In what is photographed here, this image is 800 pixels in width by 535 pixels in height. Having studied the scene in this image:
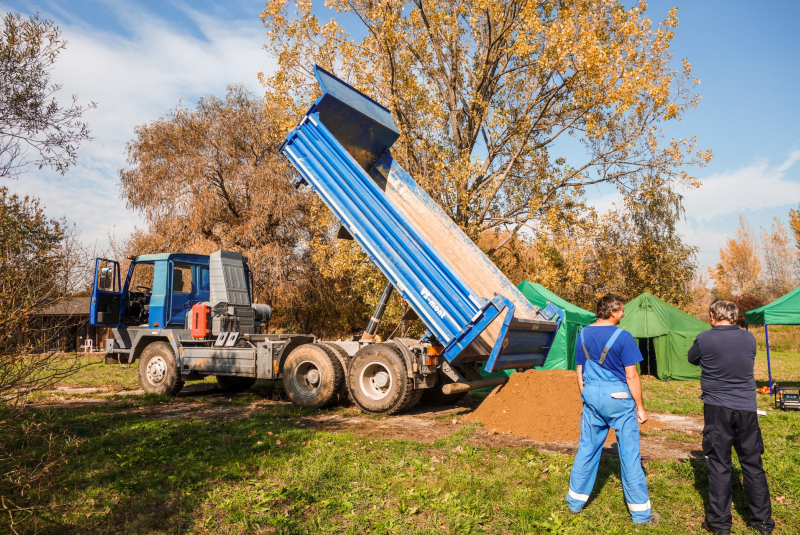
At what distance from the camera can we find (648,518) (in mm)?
4074

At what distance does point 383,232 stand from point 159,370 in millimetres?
6267

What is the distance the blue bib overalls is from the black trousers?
504 millimetres

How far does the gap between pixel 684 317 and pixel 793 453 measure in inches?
449

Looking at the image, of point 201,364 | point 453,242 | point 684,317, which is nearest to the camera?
point 453,242

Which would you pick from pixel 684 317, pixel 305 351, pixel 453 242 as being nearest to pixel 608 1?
pixel 684 317

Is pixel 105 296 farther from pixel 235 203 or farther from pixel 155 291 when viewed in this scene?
pixel 235 203

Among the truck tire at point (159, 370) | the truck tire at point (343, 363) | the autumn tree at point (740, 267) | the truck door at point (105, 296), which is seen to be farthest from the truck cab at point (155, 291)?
the autumn tree at point (740, 267)

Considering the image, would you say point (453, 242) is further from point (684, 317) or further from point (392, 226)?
point (684, 317)

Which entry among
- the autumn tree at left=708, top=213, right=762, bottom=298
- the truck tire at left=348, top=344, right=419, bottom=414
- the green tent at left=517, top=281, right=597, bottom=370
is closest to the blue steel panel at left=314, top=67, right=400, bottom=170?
the truck tire at left=348, top=344, right=419, bottom=414

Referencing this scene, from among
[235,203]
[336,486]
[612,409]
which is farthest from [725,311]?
[235,203]

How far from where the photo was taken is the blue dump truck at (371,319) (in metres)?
7.65

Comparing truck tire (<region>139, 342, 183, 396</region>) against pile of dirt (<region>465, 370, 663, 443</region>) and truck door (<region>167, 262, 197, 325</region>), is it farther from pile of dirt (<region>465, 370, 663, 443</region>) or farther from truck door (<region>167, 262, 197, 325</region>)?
pile of dirt (<region>465, 370, 663, 443</region>)

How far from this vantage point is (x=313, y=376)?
30.7 feet

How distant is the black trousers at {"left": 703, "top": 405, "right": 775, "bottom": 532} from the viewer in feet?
13.0
